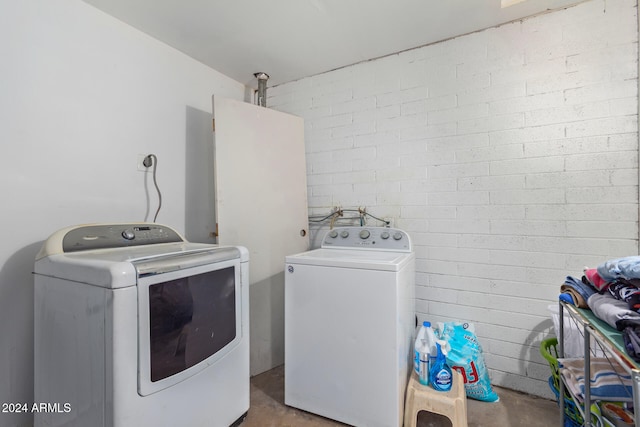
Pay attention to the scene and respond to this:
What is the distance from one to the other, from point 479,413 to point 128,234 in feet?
7.22

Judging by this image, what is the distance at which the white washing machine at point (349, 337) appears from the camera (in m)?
1.44

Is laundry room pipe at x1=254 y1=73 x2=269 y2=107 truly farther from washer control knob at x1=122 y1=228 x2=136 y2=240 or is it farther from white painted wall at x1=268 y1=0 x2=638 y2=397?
washer control knob at x1=122 y1=228 x2=136 y2=240

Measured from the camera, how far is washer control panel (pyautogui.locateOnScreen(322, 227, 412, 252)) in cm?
197

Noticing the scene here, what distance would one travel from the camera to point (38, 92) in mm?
1457

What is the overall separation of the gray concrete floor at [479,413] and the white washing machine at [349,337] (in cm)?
7

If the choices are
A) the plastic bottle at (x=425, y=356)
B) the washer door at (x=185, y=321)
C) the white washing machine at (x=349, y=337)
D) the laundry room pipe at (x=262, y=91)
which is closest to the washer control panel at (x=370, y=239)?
the white washing machine at (x=349, y=337)

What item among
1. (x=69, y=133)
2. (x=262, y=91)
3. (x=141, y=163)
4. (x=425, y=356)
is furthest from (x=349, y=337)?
(x=262, y=91)

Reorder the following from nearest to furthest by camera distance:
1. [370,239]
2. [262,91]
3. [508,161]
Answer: [508,161]
[370,239]
[262,91]

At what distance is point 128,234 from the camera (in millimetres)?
1453

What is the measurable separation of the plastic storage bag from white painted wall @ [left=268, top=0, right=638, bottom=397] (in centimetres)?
17

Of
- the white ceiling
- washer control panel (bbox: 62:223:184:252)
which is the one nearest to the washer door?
washer control panel (bbox: 62:223:184:252)

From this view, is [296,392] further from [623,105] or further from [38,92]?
[623,105]

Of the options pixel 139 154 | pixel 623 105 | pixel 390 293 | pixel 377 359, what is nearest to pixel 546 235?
pixel 623 105

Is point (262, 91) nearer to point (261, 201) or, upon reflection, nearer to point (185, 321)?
point (261, 201)
